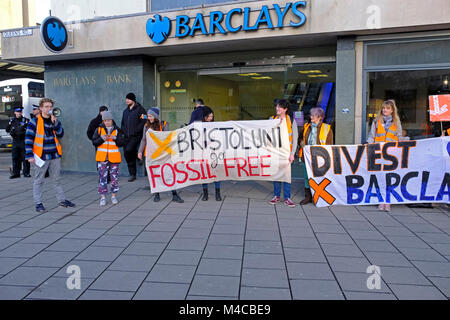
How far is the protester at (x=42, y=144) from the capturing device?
704cm

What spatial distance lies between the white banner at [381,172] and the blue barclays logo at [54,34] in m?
7.33

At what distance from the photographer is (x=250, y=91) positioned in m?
11.4

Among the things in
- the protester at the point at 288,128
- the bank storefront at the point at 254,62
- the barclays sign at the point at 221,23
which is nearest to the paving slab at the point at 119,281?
the protester at the point at 288,128

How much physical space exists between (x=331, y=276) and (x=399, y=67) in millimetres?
6191

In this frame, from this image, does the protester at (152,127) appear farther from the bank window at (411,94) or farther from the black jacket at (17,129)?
the black jacket at (17,129)

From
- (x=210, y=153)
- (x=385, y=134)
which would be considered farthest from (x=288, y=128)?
(x=385, y=134)

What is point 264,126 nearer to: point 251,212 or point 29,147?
point 251,212

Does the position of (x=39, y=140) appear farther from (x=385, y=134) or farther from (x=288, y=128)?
(x=385, y=134)

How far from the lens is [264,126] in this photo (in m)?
7.85

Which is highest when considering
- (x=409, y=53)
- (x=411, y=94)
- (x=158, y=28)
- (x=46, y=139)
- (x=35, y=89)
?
(x=158, y=28)

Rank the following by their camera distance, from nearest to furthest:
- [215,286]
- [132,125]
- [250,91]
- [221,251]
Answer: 1. [215,286]
2. [221,251]
3. [132,125]
4. [250,91]

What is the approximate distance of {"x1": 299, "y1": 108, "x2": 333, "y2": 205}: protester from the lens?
757 cm

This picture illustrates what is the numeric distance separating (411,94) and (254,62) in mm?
4088
